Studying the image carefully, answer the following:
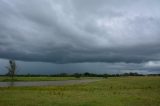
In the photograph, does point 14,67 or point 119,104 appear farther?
point 14,67

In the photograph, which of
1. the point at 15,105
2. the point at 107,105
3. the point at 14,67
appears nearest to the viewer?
the point at 15,105

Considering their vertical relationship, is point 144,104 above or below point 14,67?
below

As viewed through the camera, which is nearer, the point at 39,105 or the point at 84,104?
the point at 39,105

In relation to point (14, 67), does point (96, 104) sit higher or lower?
lower

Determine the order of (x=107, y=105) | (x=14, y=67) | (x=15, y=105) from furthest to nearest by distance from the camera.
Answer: (x=14, y=67), (x=107, y=105), (x=15, y=105)

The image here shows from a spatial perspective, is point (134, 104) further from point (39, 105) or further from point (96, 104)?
point (39, 105)

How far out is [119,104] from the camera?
30.1 metres

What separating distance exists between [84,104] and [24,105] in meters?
6.69

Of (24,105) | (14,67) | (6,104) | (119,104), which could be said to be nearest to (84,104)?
(119,104)

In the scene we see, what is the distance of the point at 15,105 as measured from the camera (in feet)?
89.2

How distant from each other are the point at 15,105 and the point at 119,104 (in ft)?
38.2

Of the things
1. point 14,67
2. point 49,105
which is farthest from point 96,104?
point 14,67

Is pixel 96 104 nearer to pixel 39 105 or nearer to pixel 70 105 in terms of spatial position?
pixel 70 105

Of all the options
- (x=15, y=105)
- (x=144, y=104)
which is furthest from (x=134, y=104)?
(x=15, y=105)
